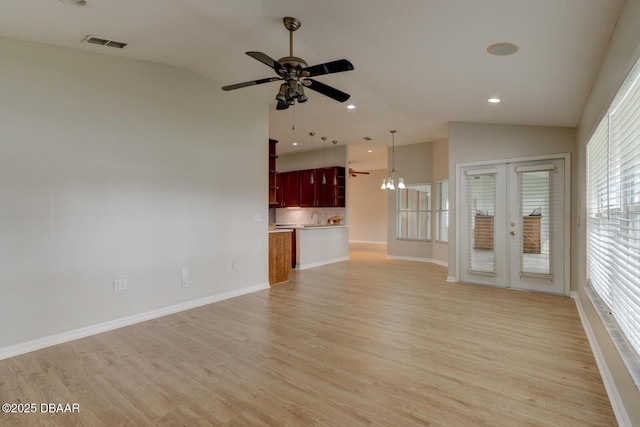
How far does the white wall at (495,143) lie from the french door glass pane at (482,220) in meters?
0.29

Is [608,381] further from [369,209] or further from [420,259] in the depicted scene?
[369,209]

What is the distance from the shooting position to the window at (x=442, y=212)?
796 centimetres

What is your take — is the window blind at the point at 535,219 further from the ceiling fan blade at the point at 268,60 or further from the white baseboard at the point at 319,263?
the ceiling fan blade at the point at 268,60

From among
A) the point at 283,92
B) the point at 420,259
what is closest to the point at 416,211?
the point at 420,259

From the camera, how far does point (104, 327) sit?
3578mm

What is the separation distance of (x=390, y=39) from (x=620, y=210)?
2.19 m

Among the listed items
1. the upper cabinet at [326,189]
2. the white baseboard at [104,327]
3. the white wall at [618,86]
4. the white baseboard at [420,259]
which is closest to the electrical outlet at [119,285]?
the white baseboard at [104,327]

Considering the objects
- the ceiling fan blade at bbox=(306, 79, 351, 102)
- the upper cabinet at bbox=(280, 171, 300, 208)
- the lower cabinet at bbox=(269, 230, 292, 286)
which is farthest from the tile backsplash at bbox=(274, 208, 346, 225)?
the ceiling fan blade at bbox=(306, 79, 351, 102)

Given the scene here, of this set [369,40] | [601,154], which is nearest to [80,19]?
[369,40]

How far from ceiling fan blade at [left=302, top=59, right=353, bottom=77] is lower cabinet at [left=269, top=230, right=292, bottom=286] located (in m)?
3.44

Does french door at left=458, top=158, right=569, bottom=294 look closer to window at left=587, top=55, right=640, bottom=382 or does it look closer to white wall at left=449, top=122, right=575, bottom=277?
white wall at left=449, top=122, right=575, bottom=277

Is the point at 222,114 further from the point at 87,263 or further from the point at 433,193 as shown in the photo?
the point at 433,193

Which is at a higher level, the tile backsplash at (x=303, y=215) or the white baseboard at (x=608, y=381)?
the tile backsplash at (x=303, y=215)

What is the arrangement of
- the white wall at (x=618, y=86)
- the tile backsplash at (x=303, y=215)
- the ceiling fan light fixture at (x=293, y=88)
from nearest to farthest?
1. the white wall at (x=618, y=86)
2. the ceiling fan light fixture at (x=293, y=88)
3. the tile backsplash at (x=303, y=215)
